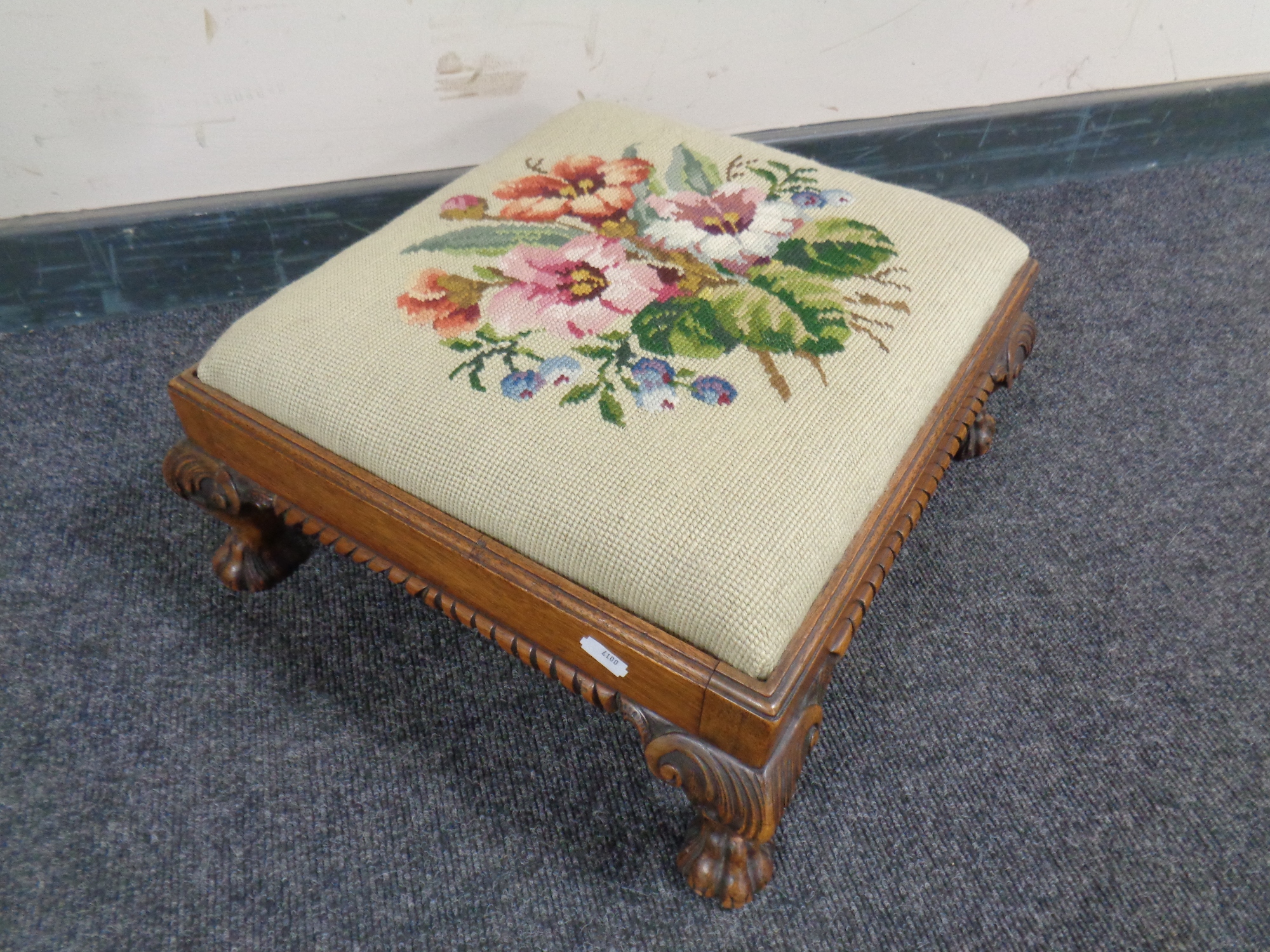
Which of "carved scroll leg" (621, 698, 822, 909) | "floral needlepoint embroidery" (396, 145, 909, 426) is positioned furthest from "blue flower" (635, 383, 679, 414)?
"carved scroll leg" (621, 698, 822, 909)

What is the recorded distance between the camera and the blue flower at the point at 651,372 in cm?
70

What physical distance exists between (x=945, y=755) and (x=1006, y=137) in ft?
3.13

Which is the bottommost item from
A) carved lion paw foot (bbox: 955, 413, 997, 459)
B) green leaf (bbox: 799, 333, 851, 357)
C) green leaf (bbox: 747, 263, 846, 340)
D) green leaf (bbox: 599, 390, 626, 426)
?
carved lion paw foot (bbox: 955, 413, 997, 459)

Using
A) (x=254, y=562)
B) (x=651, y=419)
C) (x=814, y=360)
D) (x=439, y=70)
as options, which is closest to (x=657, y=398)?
(x=651, y=419)

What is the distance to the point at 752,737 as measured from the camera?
2.01ft

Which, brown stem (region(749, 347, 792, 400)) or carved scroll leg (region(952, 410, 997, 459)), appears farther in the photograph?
carved scroll leg (region(952, 410, 997, 459))

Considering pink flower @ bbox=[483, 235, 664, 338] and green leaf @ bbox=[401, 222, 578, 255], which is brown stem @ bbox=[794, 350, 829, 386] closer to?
pink flower @ bbox=[483, 235, 664, 338]

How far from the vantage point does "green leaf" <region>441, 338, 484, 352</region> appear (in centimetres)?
73

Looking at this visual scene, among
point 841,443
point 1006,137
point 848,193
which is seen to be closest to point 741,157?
point 848,193

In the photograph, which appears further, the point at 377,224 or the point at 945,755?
the point at 377,224

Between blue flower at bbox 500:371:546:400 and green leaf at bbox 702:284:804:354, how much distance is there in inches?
6.0

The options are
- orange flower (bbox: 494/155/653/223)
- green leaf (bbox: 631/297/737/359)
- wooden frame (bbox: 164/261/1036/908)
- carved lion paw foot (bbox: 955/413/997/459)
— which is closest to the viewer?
wooden frame (bbox: 164/261/1036/908)

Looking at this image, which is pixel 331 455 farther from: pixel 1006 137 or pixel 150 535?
pixel 1006 137

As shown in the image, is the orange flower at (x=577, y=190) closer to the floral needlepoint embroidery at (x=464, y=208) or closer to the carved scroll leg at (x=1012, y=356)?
the floral needlepoint embroidery at (x=464, y=208)
